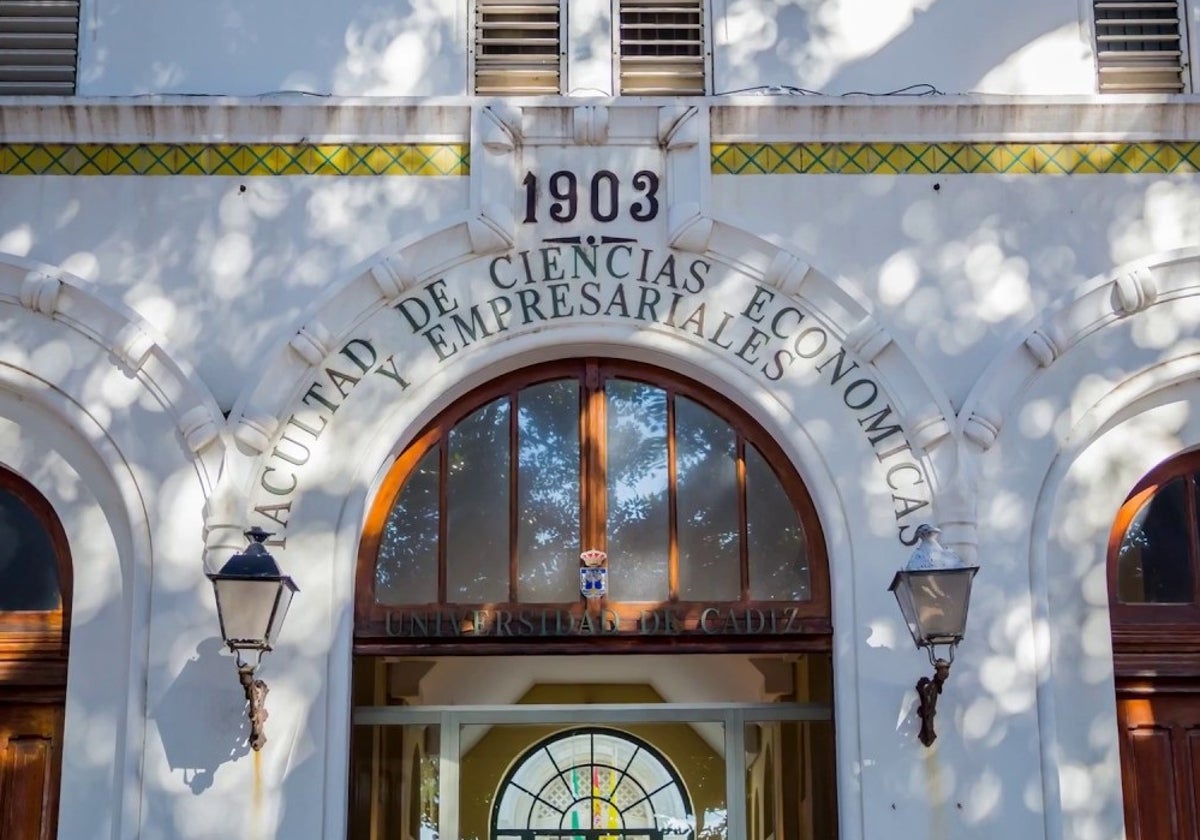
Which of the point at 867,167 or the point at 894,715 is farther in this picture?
the point at 867,167

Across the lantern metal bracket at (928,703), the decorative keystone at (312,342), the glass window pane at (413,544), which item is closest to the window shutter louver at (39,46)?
the decorative keystone at (312,342)

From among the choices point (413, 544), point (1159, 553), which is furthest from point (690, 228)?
point (1159, 553)

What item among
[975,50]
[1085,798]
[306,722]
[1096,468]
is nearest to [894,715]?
[1085,798]

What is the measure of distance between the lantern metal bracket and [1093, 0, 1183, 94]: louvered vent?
3610 millimetres

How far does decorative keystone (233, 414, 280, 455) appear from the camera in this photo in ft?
30.8

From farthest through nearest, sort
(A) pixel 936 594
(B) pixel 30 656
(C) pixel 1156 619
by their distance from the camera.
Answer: (C) pixel 1156 619 → (B) pixel 30 656 → (A) pixel 936 594

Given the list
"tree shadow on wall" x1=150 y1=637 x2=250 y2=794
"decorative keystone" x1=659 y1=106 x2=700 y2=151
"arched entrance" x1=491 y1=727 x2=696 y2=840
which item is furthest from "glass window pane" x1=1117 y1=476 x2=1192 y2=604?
"tree shadow on wall" x1=150 y1=637 x2=250 y2=794

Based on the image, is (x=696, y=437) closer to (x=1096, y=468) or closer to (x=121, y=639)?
(x=1096, y=468)

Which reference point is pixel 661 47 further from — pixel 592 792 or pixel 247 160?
pixel 592 792

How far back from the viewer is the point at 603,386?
389 inches

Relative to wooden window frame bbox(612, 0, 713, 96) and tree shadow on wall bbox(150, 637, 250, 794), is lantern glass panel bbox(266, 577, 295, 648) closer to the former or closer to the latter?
tree shadow on wall bbox(150, 637, 250, 794)

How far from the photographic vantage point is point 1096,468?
9.66 m

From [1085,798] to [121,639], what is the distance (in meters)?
5.09

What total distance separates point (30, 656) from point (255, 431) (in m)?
1.72
